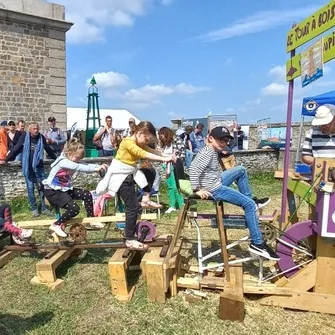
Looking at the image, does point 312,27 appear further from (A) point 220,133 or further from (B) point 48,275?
(B) point 48,275

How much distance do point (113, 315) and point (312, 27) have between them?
3.60m

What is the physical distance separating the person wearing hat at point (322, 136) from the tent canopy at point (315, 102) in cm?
459

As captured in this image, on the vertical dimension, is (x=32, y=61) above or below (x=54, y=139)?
above

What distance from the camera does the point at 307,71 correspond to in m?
4.47

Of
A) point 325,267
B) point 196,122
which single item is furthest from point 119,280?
point 196,122

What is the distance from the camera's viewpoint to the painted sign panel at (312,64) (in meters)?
4.18

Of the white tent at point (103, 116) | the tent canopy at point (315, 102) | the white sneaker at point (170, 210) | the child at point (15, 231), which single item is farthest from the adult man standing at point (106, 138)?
the white tent at point (103, 116)

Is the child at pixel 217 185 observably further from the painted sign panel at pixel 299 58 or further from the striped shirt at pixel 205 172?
the painted sign panel at pixel 299 58

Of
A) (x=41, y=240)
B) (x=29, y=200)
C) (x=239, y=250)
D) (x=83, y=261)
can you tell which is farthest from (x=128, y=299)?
(x=29, y=200)

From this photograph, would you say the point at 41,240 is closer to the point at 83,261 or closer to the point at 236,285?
the point at 83,261

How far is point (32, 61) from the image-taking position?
47.9 feet

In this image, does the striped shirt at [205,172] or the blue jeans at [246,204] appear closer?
the blue jeans at [246,204]

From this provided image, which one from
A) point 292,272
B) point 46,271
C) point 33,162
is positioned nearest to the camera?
point 292,272

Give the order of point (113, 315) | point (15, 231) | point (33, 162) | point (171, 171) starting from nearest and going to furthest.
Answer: point (113, 315)
point (15, 231)
point (171, 171)
point (33, 162)
